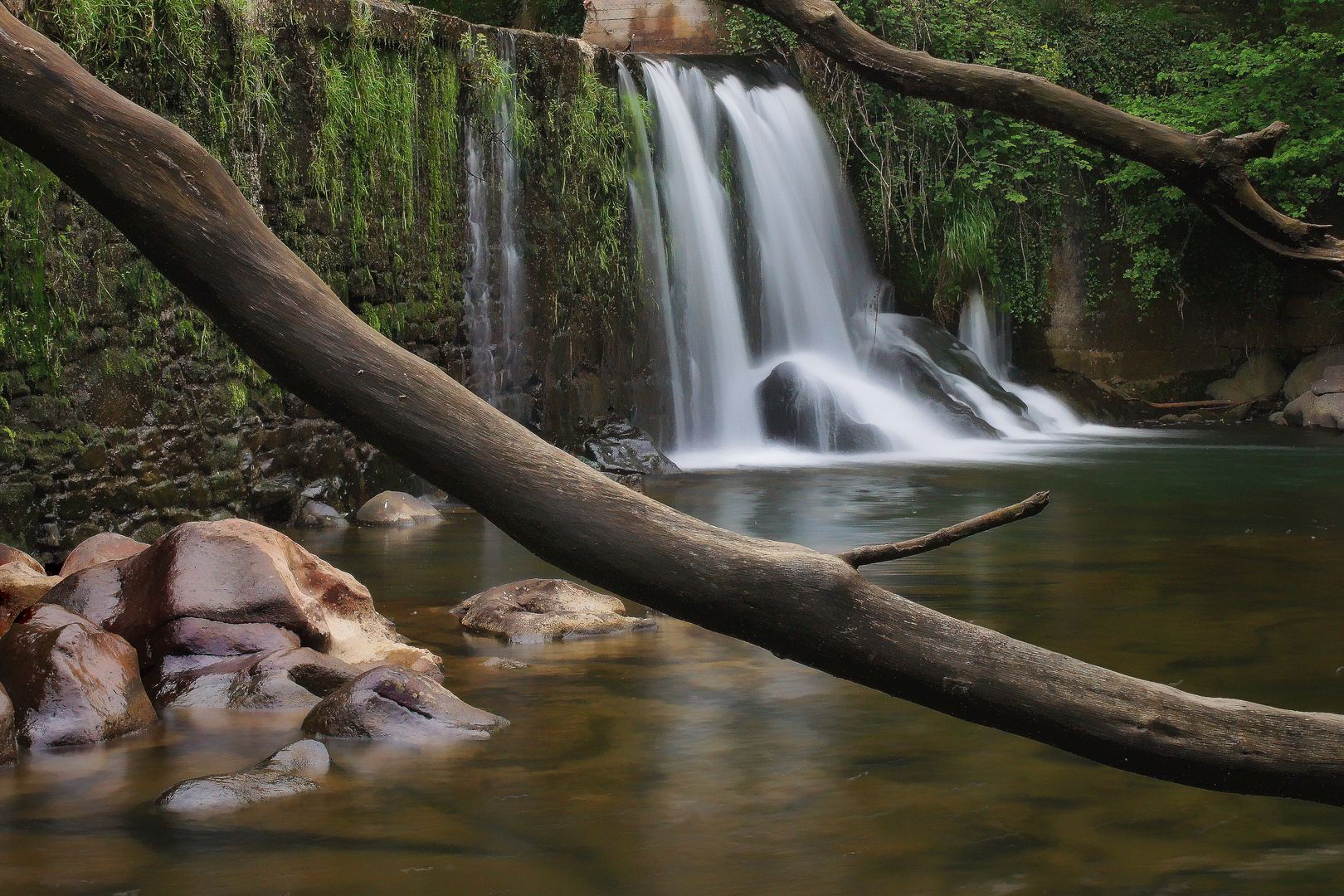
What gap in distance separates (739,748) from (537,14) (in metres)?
17.3

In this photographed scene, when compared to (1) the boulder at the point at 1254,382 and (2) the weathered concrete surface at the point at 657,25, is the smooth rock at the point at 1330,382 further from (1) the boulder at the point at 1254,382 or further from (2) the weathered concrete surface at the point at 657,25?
(2) the weathered concrete surface at the point at 657,25

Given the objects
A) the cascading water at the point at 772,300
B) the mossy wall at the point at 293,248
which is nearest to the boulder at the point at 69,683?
the mossy wall at the point at 293,248

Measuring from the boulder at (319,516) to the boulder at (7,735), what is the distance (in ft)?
13.6

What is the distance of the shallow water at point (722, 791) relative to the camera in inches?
111

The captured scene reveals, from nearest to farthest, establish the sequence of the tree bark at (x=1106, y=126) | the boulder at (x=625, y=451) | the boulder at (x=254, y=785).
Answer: the tree bark at (x=1106, y=126)
the boulder at (x=254, y=785)
the boulder at (x=625, y=451)

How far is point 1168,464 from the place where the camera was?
36.8 feet

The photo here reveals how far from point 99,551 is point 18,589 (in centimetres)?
60

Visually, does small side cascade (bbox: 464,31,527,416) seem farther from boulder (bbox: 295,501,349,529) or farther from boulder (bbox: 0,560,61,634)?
boulder (bbox: 0,560,61,634)

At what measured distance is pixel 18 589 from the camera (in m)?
4.75

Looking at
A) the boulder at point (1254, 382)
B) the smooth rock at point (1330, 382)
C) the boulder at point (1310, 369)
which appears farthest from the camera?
the boulder at point (1254, 382)

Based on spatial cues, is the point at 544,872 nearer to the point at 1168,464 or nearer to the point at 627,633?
the point at 627,633

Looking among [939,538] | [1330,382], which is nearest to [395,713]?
[939,538]

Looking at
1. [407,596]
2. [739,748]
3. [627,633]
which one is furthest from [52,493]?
[739,748]

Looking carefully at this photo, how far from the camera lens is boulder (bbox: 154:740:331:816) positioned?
3.19 metres
